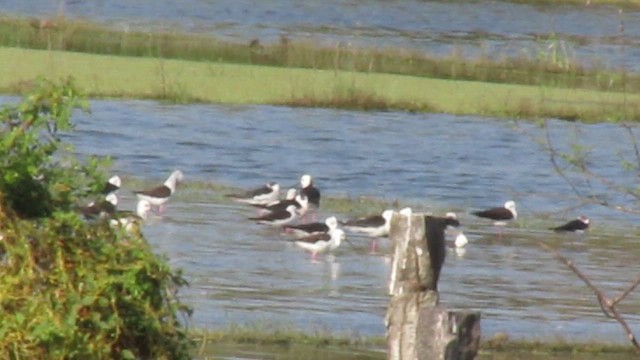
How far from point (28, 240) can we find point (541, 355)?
612 centimetres

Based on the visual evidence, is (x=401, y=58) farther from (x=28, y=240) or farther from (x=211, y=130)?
(x=28, y=240)

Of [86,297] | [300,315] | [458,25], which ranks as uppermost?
[86,297]

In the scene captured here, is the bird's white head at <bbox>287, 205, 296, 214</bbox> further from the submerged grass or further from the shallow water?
the shallow water

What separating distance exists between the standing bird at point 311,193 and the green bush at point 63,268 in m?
12.4

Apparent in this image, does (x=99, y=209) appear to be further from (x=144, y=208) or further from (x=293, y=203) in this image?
(x=293, y=203)

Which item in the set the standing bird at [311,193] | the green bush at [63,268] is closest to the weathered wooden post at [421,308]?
the green bush at [63,268]

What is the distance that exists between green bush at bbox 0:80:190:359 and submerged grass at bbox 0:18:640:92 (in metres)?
23.4

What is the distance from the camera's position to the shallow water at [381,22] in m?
33.5

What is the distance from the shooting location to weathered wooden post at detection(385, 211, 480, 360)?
464cm

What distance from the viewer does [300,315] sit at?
427 inches

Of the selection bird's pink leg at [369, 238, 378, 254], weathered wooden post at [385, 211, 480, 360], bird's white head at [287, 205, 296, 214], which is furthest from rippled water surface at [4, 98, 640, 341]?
weathered wooden post at [385, 211, 480, 360]

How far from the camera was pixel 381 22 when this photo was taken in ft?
122

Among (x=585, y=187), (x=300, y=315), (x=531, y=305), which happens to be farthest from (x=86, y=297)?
(x=585, y=187)

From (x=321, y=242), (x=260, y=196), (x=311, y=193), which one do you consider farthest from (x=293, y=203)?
(x=321, y=242)
